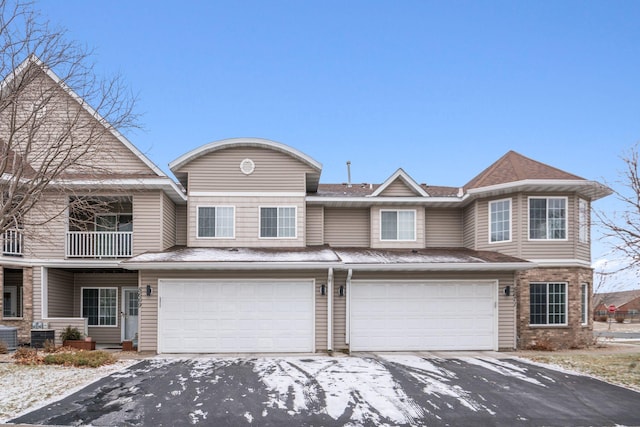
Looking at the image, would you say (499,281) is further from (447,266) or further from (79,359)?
(79,359)

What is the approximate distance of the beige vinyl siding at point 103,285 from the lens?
1866 cm

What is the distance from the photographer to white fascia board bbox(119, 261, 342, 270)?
1457cm

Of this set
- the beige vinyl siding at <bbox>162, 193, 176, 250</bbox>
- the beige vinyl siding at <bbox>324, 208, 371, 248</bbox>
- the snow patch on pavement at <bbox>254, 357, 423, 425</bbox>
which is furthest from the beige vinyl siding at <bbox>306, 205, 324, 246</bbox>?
the snow patch on pavement at <bbox>254, 357, 423, 425</bbox>

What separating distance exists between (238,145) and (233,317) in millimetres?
6060

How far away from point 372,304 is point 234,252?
4.73 m

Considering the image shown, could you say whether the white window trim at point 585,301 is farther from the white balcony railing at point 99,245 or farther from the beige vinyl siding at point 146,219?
the white balcony railing at point 99,245

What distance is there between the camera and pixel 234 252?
16547mm

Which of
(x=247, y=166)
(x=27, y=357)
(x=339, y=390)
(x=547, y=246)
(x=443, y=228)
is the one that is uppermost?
(x=247, y=166)

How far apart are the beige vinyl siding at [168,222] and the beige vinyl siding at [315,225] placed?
4912 mm

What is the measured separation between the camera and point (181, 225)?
19.1 metres

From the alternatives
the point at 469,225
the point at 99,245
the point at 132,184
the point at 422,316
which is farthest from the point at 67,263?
the point at 469,225

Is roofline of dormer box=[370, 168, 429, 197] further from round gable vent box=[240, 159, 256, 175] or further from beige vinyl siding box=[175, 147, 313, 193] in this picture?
round gable vent box=[240, 159, 256, 175]

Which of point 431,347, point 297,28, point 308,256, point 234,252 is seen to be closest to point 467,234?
point 431,347

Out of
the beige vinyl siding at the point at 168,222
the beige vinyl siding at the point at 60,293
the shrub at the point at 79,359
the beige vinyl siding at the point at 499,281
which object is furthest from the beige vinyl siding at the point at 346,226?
the beige vinyl siding at the point at 60,293
